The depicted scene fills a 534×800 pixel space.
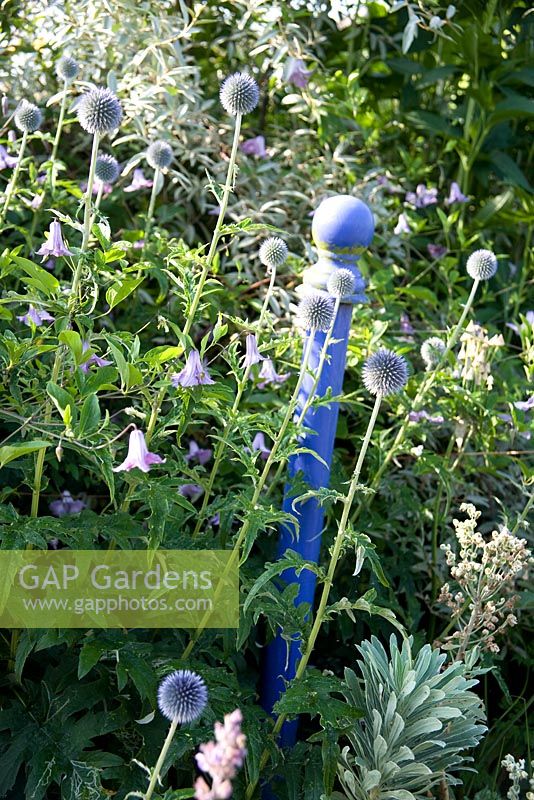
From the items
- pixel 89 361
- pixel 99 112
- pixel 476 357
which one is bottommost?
pixel 476 357

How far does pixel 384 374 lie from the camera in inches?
64.4

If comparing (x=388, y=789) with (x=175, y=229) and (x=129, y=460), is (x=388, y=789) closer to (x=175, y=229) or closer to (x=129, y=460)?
(x=129, y=460)

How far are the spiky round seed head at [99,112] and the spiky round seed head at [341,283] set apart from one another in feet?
1.75

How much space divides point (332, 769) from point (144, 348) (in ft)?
4.01

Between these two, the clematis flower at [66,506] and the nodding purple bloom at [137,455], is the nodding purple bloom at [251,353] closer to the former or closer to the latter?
the nodding purple bloom at [137,455]

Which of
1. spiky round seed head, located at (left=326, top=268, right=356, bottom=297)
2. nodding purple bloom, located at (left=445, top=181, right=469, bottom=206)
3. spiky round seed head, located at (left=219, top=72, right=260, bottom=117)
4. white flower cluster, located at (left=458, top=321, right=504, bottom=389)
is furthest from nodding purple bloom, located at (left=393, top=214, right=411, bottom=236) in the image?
spiky round seed head, located at (left=219, top=72, right=260, bottom=117)

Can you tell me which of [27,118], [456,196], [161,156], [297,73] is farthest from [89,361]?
[456,196]

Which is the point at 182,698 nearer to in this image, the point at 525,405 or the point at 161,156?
the point at 525,405

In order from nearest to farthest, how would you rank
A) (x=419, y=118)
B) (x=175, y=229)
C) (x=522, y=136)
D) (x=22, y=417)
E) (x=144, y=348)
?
(x=22, y=417) → (x=144, y=348) → (x=175, y=229) → (x=419, y=118) → (x=522, y=136)

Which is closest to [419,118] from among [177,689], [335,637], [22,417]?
[335,637]

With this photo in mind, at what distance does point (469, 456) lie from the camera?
2.42 meters

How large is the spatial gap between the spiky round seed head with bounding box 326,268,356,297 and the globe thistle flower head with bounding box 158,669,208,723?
86cm

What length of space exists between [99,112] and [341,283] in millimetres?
582

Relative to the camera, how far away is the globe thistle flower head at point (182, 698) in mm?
1200
